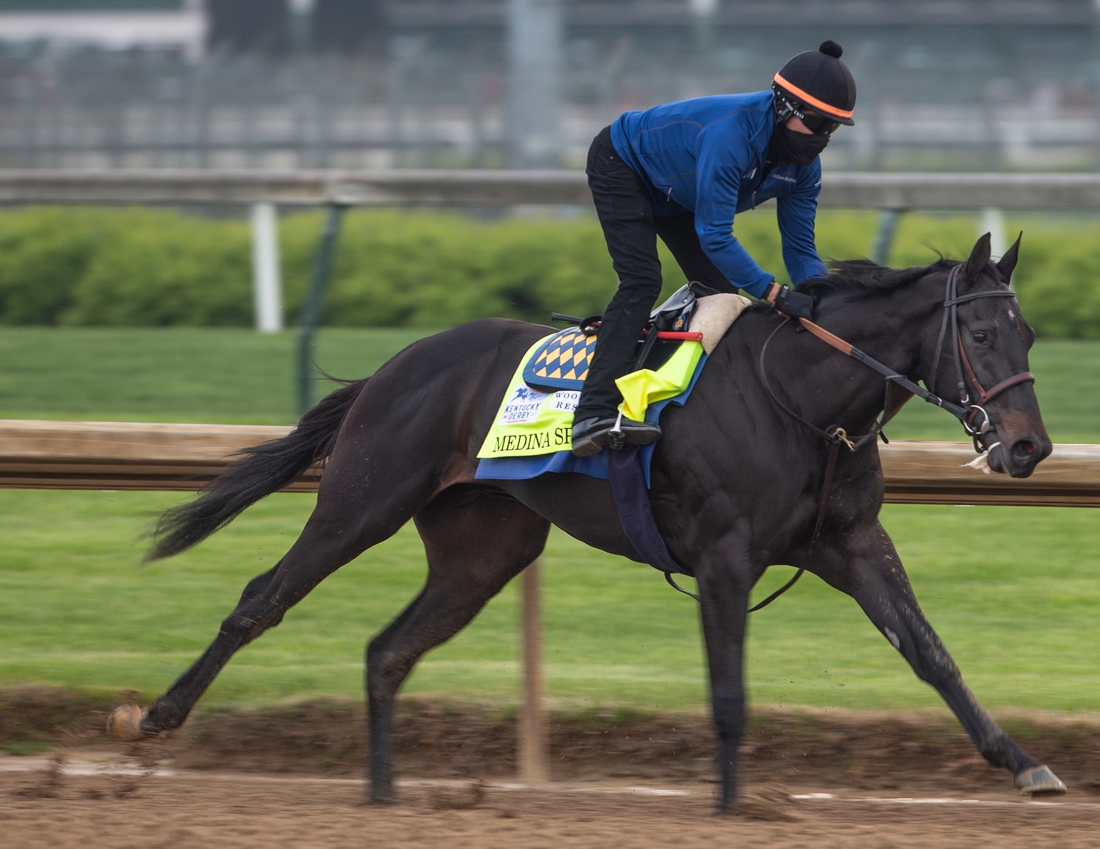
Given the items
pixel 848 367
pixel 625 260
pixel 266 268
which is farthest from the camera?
pixel 266 268

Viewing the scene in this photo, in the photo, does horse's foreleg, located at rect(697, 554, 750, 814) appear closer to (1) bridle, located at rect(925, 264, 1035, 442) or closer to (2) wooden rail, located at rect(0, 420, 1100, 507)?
(1) bridle, located at rect(925, 264, 1035, 442)

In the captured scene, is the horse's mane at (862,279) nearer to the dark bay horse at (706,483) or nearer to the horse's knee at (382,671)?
the dark bay horse at (706,483)

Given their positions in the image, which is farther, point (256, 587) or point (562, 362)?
point (256, 587)

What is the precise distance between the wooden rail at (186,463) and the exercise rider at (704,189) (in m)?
0.83

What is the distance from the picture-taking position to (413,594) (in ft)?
21.3

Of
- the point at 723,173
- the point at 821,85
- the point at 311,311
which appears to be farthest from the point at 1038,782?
the point at 311,311

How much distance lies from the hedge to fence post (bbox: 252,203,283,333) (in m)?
1.01

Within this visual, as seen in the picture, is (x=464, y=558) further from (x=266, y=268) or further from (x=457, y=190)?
(x=266, y=268)

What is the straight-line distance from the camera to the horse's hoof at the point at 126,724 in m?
4.80

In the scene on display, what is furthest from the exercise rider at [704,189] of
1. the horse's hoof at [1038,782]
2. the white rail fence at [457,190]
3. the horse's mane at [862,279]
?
the white rail fence at [457,190]

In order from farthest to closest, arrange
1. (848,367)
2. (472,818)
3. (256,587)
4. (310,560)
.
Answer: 1. (256,587)
2. (310,560)
3. (848,367)
4. (472,818)

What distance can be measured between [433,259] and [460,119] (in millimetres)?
3917

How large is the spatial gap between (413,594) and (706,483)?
2637 millimetres

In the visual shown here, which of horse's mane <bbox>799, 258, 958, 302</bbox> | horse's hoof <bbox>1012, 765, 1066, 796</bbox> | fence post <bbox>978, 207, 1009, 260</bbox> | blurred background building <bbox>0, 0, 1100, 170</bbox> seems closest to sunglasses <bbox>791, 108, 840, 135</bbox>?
horse's mane <bbox>799, 258, 958, 302</bbox>
